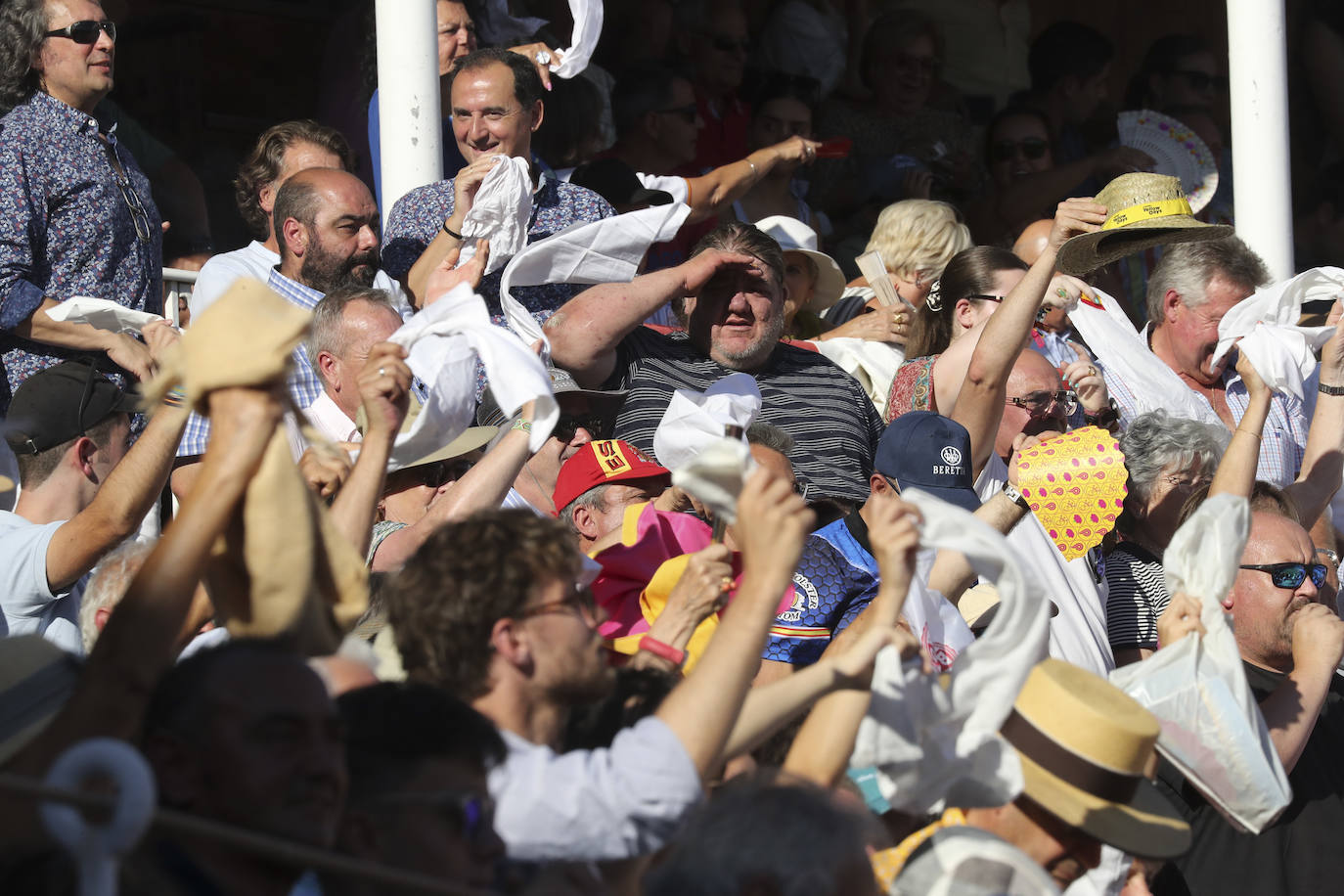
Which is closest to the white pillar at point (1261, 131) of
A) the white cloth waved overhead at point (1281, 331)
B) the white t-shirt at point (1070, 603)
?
the white cloth waved overhead at point (1281, 331)

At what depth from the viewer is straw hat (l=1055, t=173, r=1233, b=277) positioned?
479 cm

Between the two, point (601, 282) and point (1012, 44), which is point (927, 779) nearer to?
point (601, 282)

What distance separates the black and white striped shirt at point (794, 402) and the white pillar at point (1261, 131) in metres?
2.74

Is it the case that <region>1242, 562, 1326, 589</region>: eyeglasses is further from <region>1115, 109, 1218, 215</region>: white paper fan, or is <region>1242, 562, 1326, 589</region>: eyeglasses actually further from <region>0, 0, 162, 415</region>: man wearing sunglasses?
<region>0, 0, 162, 415</region>: man wearing sunglasses

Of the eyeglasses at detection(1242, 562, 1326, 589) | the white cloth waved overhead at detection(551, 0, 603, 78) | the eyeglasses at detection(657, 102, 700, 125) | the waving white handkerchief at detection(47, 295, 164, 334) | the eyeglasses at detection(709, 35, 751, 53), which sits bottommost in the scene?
the eyeglasses at detection(1242, 562, 1326, 589)

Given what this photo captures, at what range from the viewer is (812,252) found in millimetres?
5723

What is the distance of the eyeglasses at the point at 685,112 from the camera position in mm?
6180

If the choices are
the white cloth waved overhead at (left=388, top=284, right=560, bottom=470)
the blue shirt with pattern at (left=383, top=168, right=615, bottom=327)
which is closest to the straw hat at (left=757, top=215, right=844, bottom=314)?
the blue shirt with pattern at (left=383, top=168, right=615, bottom=327)

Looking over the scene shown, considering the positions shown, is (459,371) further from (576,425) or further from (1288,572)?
(1288,572)

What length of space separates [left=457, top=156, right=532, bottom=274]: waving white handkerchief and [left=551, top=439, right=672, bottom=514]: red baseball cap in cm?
65

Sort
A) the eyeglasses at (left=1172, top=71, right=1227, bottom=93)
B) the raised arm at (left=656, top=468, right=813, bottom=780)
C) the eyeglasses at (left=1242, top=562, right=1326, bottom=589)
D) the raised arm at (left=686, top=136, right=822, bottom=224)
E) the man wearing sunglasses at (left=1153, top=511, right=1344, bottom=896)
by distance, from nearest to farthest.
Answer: the raised arm at (left=656, top=468, right=813, bottom=780) → the man wearing sunglasses at (left=1153, top=511, right=1344, bottom=896) → the eyeglasses at (left=1242, top=562, right=1326, bottom=589) → the raised arm at (left=686, top=136, right=822, bottom=224) → the eyeglasses at (left=1172, top=71, right=1227, bottom=93)

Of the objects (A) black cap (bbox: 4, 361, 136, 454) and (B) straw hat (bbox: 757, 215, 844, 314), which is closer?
(A) black cap (bbox: 4, 361, 136, 454)

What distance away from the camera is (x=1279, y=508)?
448cm

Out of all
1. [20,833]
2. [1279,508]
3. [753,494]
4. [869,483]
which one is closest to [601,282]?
[869,483]
